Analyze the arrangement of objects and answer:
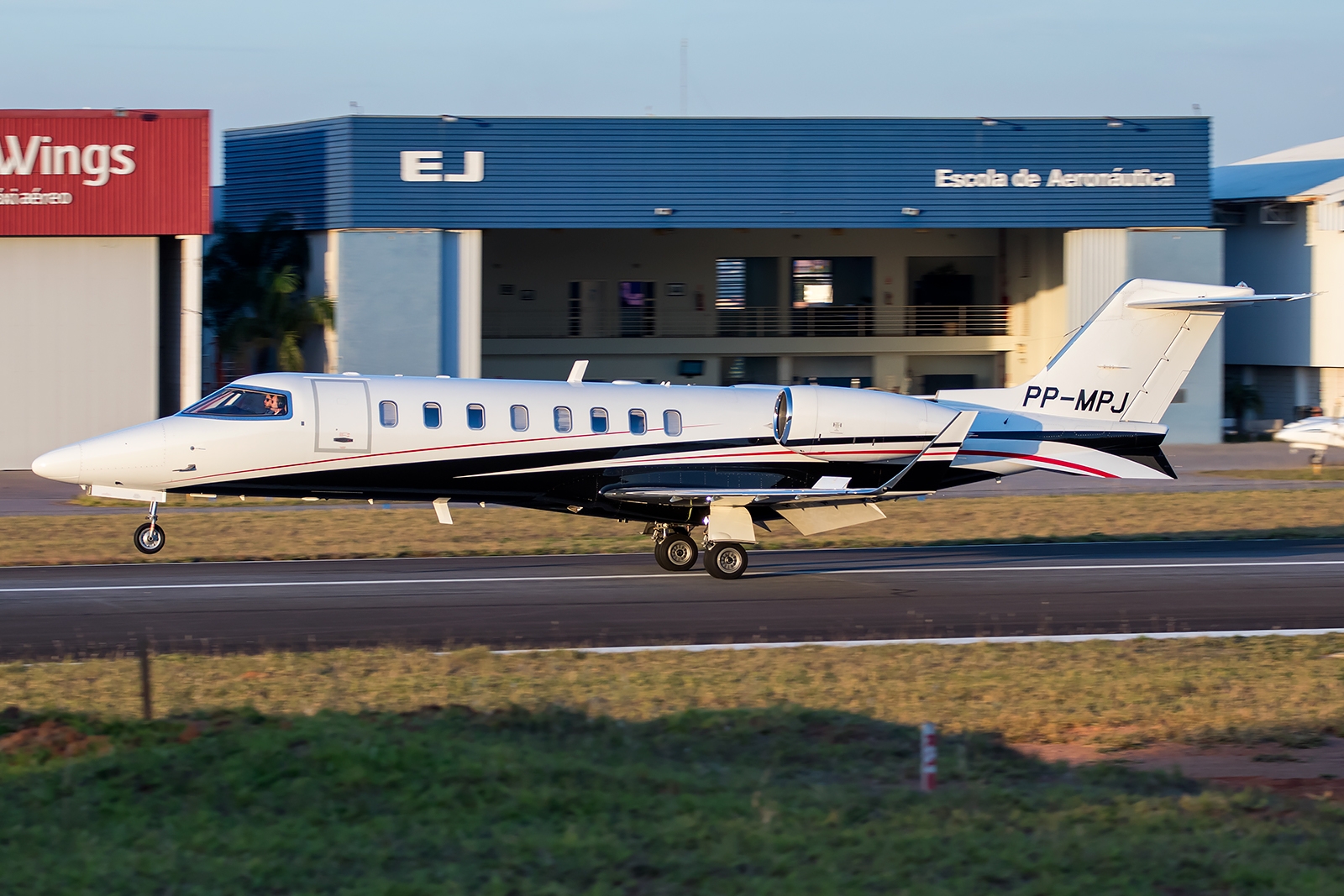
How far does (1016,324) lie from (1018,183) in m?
8.73

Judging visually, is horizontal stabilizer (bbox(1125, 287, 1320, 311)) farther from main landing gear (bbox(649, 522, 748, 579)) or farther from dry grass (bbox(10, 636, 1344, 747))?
main landing gear (bbox(649, 522, 748, 579))

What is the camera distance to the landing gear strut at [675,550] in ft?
63.8

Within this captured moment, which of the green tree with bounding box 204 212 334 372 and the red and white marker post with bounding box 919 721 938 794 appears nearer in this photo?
the red and white marker post with bounding box 919 721 938 794

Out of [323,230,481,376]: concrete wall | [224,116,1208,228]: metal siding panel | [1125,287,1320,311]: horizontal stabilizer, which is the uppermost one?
[224,116,1208,228]: metal siding panel

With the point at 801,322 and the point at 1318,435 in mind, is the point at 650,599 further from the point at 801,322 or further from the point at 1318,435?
the point at 801,322

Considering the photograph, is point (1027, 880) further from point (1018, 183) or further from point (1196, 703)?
point (1018, 183)

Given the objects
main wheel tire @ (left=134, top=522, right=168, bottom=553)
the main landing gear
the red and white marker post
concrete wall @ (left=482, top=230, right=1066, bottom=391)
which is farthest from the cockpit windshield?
concrete wall @ (left=482, top=230, right=1066, bottom=391)

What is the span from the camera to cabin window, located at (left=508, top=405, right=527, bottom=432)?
1784 centimetres

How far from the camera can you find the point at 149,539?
17547mm

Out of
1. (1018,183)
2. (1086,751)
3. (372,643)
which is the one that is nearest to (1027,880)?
(1086,751)

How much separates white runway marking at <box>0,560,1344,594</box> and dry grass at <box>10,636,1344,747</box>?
189 inches

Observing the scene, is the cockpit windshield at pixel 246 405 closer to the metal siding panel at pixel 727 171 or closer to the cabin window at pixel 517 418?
the cabin window at pixel 517 418

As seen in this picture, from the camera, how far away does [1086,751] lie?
32.8 feet

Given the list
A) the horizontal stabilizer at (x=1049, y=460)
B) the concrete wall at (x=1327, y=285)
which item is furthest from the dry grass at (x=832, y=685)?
the concrete wall at (x=1327, y=285)
